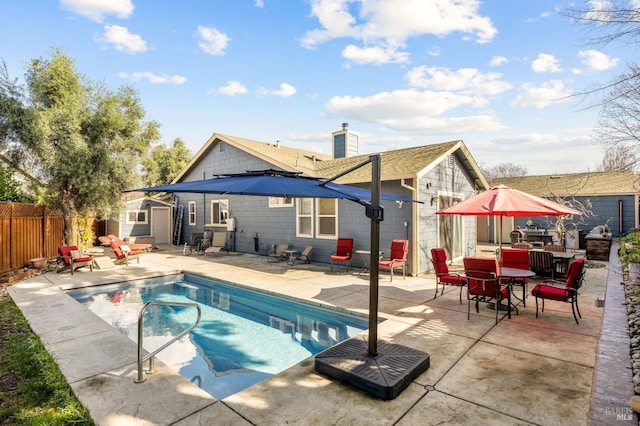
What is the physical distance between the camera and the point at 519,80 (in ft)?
28.2

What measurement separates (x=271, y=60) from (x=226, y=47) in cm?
169

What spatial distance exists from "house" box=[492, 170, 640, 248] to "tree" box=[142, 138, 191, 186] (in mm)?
26067

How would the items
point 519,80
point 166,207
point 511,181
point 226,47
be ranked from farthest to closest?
point 511,181, point 166,207, point 226,47, point 519,80

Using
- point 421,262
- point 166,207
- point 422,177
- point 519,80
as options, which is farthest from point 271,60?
point 166,207

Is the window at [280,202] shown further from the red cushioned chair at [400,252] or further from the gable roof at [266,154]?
the red cushioned chair at [400,252]

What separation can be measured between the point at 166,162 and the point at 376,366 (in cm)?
3152

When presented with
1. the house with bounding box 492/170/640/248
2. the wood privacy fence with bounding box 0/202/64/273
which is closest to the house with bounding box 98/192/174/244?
the wood privacy fence with bounding box 0/202/64/273

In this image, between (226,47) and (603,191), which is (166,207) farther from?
(603,191)

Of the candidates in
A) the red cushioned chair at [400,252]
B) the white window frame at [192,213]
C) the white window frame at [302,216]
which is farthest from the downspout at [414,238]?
the white window frame at [192,213]

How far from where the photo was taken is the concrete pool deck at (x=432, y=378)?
9.24 feet

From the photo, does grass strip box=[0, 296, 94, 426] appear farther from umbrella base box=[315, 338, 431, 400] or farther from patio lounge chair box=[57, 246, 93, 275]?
patio lounge chair box=[57, 246, 93, 275]

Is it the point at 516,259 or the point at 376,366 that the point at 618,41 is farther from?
the point at 376,366

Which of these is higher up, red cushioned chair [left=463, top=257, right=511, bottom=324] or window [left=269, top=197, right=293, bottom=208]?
window [left=269, top=197, right=293, bottom=208]

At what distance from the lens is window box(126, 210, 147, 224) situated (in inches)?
712
